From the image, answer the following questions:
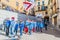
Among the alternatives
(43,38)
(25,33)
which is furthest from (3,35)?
(43,38)

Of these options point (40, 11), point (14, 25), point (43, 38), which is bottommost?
point (43, 38)

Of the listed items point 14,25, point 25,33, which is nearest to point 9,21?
point 14,25

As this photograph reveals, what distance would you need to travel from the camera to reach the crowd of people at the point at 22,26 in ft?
17.9

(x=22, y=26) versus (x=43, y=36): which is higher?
(x=22, y=26)

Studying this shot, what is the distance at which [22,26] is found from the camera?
553cm

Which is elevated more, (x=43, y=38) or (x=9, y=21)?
(x=9, y=21)

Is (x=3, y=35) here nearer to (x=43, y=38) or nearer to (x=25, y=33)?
(x=25, y=33)

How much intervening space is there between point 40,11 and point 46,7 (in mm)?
252

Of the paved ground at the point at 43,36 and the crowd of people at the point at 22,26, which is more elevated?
the crowd of people at the point at 22,26

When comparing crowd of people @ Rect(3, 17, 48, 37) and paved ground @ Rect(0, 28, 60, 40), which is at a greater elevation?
crowd of people @ Rect(3, 17, 48, 37)

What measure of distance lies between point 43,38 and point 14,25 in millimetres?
795

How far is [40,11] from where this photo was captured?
541cm

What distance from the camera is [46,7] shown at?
557 centimetres

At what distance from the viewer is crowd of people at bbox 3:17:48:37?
5445 mm
